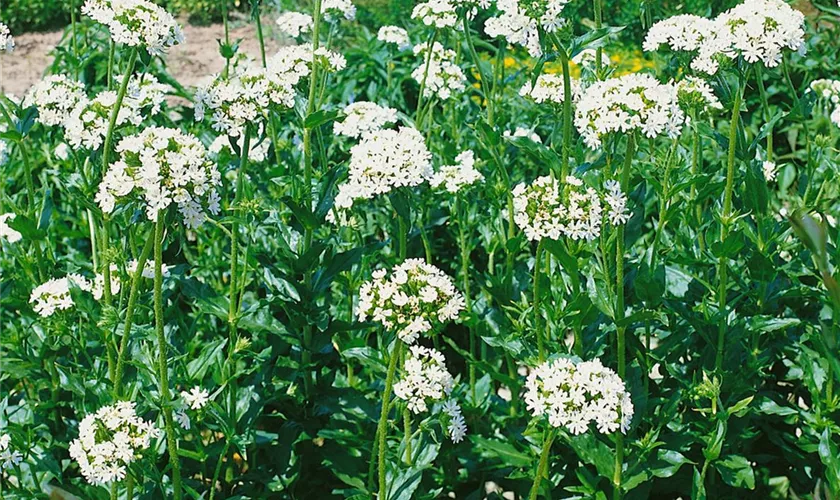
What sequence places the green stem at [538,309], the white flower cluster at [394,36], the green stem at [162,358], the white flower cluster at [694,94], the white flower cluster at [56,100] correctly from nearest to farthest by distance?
the green stem at [162,358] < the green stem at [538,309] < the white flower cluster at [694,94] < the white flower cluster at [56,100] < the white flower cluster at [394,36]

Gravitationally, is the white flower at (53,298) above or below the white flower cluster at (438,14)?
below

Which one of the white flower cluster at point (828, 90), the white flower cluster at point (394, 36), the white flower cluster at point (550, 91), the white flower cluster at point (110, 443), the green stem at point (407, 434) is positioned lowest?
the green stem at point (407, 434)

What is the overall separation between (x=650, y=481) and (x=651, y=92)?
1291 millimetres

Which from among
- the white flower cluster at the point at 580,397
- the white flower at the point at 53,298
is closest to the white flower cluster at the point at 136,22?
the white flower at the point at 53,298

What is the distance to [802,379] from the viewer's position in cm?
330

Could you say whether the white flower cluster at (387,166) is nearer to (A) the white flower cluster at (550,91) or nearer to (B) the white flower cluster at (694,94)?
(A) the white flower cluster at (550,91)

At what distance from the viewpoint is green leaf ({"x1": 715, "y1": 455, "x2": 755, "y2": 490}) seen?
2994 millimetres

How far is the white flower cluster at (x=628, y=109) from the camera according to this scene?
257 centimetres

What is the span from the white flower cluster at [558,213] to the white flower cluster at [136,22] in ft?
3.98

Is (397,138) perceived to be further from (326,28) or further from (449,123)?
(326,28)

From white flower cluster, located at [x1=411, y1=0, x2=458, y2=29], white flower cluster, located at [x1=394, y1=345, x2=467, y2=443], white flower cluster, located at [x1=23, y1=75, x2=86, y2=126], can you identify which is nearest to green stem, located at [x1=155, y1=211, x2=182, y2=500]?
white flower cluster, located at [x1=394, y1=345, x2=467, y2=443]

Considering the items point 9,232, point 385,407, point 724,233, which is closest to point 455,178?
point 724,233

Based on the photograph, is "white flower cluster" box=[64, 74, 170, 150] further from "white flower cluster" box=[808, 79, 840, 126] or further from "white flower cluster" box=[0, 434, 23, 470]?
"white flower cluster" box=[808, 79, 840, 126]

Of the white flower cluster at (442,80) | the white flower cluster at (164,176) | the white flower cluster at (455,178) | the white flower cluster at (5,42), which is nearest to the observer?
the white flower cluster at (164,176)
